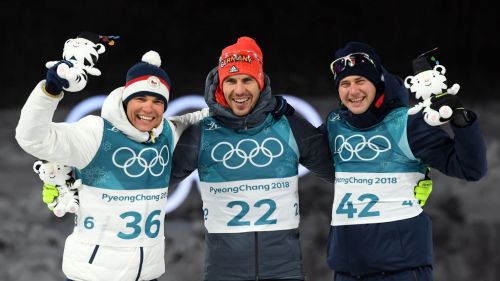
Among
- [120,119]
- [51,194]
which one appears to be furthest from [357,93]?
[51,194]

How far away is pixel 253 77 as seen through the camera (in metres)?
3.76

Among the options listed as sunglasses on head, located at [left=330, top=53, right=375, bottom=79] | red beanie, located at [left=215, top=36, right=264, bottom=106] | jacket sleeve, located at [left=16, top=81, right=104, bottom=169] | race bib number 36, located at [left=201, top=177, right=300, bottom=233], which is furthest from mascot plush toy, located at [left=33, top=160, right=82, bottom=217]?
sunglasses on head, located at [left=330, top=53, right=375, bottom=79]

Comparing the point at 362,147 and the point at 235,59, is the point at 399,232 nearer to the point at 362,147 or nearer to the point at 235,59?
the point at 362,147

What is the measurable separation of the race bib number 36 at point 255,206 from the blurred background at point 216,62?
2.07 meters

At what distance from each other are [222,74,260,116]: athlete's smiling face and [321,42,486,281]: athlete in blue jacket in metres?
0.40

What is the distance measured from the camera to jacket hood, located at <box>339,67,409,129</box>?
12.0 feet

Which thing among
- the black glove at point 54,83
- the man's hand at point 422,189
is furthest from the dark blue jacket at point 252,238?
the black glove at point 54,83

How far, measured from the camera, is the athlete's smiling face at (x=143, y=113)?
3.48m

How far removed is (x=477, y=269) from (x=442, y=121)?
2.94 metres

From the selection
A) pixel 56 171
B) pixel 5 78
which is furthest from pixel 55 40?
pixel 56 171

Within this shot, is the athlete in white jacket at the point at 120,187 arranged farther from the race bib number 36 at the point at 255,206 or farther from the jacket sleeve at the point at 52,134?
the race bib number 36 at the point at 255,206

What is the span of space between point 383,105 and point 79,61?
1.38 metres

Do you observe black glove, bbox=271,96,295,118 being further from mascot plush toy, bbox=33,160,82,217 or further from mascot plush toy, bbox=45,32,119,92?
mascot plush toy, bbox=33,160,82,217

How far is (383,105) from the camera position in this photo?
145 inches
